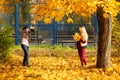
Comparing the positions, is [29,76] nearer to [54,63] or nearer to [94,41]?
[54,63]

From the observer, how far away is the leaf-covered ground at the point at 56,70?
401 inches

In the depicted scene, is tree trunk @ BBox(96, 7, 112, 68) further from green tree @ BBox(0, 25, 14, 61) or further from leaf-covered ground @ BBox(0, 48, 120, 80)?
green tree @ BBox(0, 25, 14, 61)

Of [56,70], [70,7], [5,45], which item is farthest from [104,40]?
[5,45]

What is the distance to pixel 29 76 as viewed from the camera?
1027cm

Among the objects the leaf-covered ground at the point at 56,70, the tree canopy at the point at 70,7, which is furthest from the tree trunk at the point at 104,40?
the tree canopy at the point at 70,7

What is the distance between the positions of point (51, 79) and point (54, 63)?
292cm

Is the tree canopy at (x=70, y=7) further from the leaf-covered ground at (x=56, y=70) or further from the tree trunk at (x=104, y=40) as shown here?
the tree trunk at (x=104, y=40)

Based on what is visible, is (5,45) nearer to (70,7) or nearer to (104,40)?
(104,40)

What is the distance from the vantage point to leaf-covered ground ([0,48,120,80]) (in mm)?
10195

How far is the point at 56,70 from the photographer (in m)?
11.2

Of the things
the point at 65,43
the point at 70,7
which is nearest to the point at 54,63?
the point at 70,7

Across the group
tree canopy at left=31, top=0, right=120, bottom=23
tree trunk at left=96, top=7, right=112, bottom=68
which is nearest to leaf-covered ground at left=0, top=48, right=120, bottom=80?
tree trunk at left=96, top=7, right=112, bottom=68

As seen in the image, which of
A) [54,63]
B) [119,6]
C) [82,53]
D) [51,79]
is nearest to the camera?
[119,6]

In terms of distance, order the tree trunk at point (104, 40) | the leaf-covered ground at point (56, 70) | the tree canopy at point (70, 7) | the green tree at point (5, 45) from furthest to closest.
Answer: the green tree at point (5, 45), the tree trunk at point (104, 40), the leaf-covered ground at point (56, 70), the tree canopy at point (70, 7)
